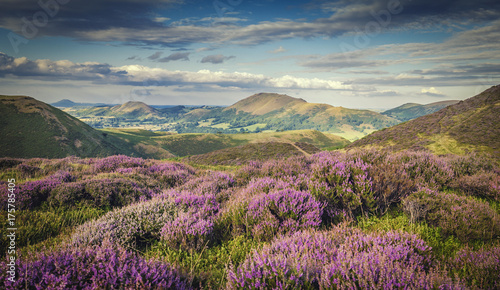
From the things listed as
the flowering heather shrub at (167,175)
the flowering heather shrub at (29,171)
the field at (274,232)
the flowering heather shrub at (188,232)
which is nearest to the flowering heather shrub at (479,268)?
the field at (274,232)

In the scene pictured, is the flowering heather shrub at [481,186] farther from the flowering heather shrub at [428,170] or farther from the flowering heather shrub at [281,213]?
the flowering heather shrub at [281,213]

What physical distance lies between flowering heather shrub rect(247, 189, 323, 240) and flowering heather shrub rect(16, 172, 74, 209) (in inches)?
231

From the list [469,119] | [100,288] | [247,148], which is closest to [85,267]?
[100,288]

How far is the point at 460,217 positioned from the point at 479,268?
1927 mm

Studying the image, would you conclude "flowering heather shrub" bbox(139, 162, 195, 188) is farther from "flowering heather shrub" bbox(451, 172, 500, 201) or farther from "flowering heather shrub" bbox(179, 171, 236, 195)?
"flowering heather shrub" bbox(451, 172, 500, 201)

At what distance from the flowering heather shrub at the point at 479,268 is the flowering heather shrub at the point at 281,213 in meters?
2.07

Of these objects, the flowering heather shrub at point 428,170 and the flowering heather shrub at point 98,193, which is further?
the flowering heather shrub at point 428,170

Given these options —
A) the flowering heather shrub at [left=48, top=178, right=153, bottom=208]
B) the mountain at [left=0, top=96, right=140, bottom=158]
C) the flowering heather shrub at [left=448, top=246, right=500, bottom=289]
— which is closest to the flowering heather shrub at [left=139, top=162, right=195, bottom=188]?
the flowering heather shrub at [left=48, top=178, right=153, bottom=208]

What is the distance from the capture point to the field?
2615mm

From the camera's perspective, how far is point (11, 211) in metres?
5.16

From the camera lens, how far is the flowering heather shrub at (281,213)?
448cm

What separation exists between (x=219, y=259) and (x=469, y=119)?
49.2 metres

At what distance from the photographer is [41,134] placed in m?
92.1

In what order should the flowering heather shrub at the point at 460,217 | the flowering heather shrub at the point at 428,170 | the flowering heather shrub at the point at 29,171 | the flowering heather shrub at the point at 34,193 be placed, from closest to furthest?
the flowering heather shrub at the point at 460,217
the flowering heather shrub at the point at 34,193
the flowering heather shrub at the point at 428,170
the flowering heather shrub at the point at 29,171
